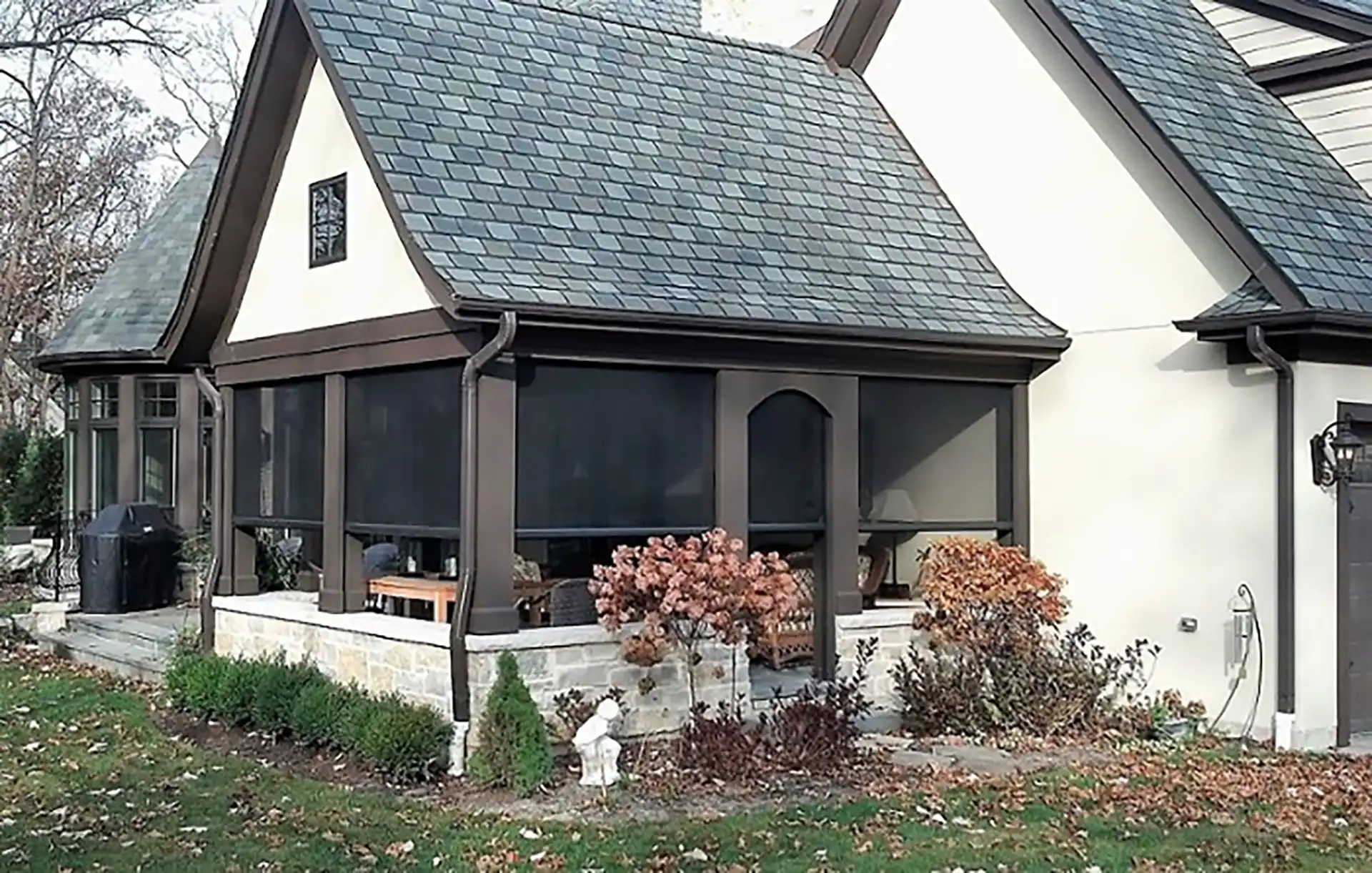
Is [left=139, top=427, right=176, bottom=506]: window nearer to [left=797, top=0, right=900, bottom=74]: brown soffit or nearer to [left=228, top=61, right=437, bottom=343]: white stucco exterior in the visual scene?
[left=228, top=61, right=437, bottom=343]: white stucco exterior

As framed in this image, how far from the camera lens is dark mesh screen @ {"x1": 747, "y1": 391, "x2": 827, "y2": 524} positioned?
11.7m

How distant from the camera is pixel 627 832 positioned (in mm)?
8438

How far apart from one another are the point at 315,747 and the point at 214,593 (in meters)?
3.05

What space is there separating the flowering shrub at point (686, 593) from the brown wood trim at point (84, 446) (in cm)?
1096

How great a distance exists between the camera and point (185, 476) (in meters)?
17.9

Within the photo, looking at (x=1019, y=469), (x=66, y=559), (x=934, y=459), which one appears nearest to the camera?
(x=1019, y=469)

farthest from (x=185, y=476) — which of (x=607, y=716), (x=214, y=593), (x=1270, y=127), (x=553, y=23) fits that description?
(x=1270, y=127)

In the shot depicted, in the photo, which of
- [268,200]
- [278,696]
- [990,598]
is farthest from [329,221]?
[990,598]

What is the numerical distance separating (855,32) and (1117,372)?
4.63 metres

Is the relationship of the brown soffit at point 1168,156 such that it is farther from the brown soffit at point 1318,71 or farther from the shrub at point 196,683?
the shrub at point 196,683

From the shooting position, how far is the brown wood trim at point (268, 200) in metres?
12.3

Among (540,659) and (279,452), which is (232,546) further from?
(540,659)

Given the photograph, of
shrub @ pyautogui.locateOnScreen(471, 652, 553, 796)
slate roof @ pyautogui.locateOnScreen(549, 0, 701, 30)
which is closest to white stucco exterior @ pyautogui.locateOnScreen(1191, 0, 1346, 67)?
shrub @ pyautogui.locateOnScreen(471, 652, 553, 796)

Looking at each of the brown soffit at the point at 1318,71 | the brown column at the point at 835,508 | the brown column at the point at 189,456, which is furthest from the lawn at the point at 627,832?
the brown column at the point at 189,456
